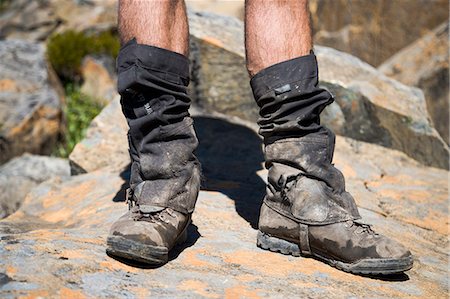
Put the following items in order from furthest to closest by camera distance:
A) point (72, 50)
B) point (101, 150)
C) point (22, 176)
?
point (72, 50), point (22, 176), point (101, 150)

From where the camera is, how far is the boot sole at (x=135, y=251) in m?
1.70

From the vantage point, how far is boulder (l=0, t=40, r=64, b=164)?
512 centimetres

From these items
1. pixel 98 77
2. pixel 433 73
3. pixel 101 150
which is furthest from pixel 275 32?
pixel 98 77

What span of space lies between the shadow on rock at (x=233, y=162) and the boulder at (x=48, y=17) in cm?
669

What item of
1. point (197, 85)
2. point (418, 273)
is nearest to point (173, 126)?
point (418, 273)

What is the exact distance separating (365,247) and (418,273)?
1.01ft

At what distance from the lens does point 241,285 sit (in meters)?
1.71

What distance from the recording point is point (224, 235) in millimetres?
2131

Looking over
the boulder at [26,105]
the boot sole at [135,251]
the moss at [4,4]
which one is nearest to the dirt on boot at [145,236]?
the boot sole at [135,251]

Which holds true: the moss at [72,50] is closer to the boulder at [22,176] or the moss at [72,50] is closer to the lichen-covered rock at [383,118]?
the boulder at [22,176]

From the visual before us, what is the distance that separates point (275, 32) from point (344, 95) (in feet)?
5.88

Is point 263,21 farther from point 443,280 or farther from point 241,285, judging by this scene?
point 443,280

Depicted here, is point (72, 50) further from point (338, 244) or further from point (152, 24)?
point (338, 244)

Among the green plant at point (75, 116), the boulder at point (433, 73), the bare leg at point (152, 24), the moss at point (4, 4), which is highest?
the bare leg at point (152, 24)
